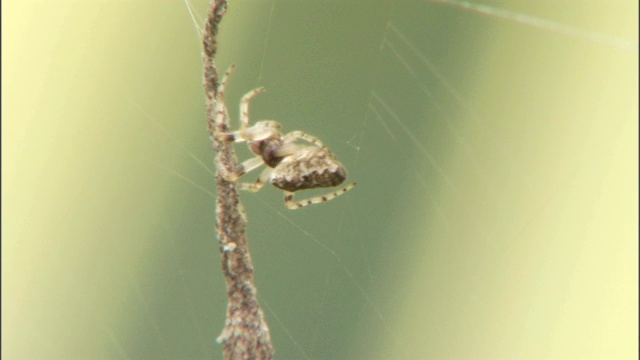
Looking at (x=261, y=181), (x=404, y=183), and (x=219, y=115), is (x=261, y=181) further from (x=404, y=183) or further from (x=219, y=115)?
(x=219, y=115)

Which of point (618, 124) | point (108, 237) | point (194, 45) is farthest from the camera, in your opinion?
point (108, 237)

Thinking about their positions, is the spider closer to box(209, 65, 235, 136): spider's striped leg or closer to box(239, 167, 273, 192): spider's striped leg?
box(239, 167, 273, 192): spider's striped leg

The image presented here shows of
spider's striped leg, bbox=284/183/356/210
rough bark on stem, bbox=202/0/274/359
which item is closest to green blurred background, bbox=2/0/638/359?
spider's striped leg, bbox=284/183/356/210

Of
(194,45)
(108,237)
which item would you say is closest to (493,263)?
(194,45)

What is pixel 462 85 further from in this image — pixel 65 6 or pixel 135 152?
pixel 65 6

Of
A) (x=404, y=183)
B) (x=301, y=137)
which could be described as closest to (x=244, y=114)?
(x=301, y=137)

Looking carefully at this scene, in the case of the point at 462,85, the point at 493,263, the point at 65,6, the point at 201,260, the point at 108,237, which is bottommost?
the point at 108,237

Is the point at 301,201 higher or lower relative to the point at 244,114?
lower

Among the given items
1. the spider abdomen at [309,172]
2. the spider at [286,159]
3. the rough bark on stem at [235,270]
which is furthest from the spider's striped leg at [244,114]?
the rough bark on stem at [235,270]
